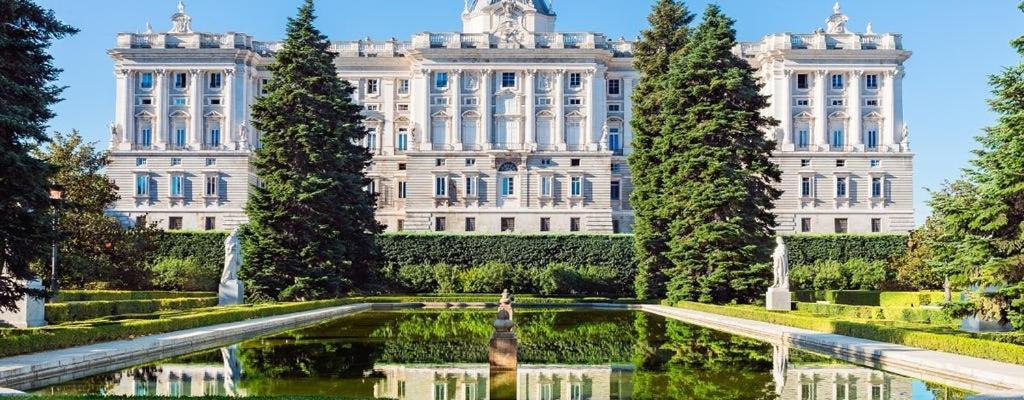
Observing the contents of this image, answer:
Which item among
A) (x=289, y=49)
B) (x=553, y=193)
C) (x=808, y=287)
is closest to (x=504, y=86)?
(x=553, y=193)

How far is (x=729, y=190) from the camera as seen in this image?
35.6 m

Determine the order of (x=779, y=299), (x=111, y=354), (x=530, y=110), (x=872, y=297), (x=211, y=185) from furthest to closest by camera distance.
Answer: (x=530, y=110) → (x=211, y=185) → (x=872, y=297) → (x=779, y=299) → (x=111, y=354)

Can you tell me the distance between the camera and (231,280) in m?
36.3

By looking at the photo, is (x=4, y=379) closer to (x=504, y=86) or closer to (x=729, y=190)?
(x=729, y=190)

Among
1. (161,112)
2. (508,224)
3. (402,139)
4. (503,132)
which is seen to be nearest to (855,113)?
(503,132)

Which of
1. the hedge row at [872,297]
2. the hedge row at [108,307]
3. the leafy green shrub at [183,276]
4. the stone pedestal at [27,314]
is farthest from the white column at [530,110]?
the stone pedestal at [27,314]

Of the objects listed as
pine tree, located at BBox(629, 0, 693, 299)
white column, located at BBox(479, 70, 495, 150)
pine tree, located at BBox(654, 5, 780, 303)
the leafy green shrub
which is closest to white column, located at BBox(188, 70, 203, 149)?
white column, located at BBox(479, 70, 495, 150)

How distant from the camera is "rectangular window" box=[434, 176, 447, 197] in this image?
7069 cm

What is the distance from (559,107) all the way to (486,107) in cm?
478

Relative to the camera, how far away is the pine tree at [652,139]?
42688 millimetres

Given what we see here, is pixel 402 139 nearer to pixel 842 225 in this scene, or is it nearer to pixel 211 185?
pixel 211 185

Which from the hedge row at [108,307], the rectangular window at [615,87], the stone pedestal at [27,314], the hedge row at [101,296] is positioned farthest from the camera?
the rectangular window at [615,87]

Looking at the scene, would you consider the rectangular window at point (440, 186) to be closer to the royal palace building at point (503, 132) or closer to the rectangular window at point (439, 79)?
the royal palace building at point (503, 132)

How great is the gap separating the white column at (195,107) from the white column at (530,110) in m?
21.2
